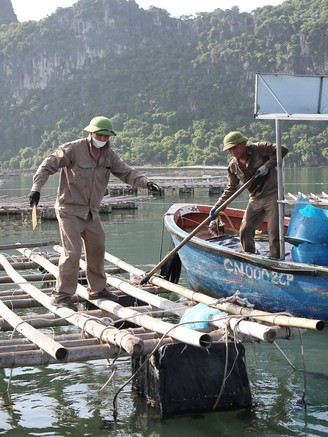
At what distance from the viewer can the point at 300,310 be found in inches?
364

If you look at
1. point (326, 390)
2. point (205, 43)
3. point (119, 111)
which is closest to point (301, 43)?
point (205, 43)

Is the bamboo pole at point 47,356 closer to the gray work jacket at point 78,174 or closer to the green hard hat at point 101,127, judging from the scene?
the gray work jacket at point 78,174

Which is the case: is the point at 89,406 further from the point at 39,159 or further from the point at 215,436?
the point at 39,159

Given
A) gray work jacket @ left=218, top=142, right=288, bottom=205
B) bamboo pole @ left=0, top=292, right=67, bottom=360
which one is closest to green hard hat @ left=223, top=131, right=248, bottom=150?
gray work jacket @ left=218, top=142, right=288, bottom=205

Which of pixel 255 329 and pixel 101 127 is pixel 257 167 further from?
pixel 255 329

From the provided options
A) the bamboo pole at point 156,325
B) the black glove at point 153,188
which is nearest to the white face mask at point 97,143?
the black glove at point 153,188

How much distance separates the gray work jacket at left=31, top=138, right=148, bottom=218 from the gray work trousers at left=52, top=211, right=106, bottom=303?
10 cm

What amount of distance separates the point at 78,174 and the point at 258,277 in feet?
10.0

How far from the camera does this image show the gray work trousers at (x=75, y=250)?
7.47 metres

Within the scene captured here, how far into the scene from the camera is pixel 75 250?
24.5ft

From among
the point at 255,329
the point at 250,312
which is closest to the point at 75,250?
the point at 250,312

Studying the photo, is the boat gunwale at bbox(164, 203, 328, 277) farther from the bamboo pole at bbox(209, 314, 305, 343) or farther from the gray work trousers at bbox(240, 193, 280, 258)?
the bamboo pole at bbox(209, 314, 305, 343)

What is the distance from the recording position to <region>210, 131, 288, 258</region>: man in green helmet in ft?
29.7

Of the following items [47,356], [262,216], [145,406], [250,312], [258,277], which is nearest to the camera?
[47,356]
